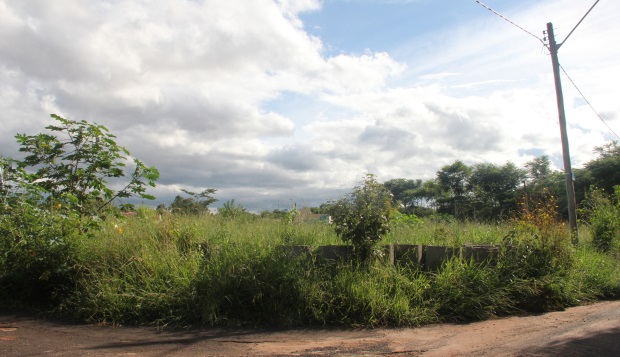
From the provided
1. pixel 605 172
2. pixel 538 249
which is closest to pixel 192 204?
pixel 538 249

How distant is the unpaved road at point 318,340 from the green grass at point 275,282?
322 millimetres

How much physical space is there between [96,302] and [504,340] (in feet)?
18.3

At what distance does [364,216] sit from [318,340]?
2.27m

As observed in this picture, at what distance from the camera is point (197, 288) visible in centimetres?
637

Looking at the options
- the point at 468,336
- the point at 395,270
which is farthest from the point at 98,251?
the point at 468,336

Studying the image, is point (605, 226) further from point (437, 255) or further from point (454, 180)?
point (454, 180)

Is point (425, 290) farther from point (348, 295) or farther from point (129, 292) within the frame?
point (129, 292)

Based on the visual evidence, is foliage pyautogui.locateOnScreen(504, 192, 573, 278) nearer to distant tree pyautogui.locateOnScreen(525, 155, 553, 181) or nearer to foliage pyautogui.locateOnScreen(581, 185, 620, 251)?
foliage pyautogui.locateOnScreen(581, 185, 620, 251)

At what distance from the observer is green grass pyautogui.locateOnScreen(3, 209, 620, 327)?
618 centimetres

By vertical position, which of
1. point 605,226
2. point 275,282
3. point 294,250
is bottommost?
point 275,282

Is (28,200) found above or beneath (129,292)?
above

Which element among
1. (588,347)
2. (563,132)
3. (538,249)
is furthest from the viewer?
(563,132)

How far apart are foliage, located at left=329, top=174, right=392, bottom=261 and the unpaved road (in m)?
1.56

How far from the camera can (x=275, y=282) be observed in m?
6.43
